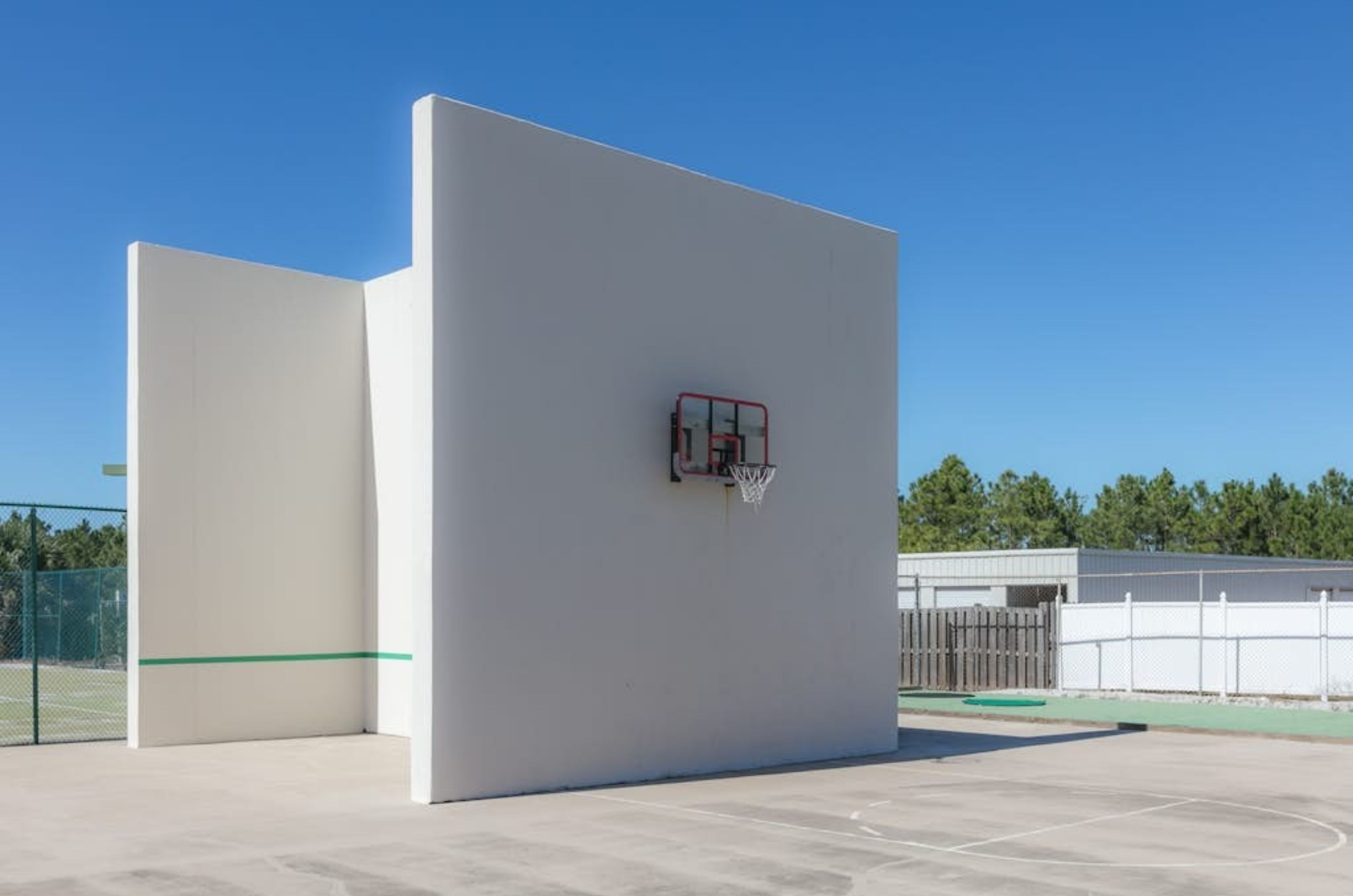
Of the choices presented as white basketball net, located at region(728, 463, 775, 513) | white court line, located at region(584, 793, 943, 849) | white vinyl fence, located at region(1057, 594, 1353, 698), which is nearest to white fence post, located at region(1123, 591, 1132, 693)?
white vinyl fence, located at region(1057, 594, 1353, 698)

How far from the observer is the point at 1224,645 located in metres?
25.4

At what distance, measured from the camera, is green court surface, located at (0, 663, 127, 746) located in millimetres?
18250

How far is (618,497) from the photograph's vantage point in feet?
46.2

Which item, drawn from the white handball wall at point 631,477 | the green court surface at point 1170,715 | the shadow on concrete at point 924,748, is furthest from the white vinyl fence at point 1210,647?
the white handball wall at point 631,477

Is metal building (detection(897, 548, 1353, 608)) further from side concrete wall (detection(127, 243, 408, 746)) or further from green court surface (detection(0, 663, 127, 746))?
green court surface (detection(0, 663, 127, 746))

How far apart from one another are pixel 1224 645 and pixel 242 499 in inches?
703

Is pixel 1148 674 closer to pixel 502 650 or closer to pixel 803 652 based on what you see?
pixel 803 652

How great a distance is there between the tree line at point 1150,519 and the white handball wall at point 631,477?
48.7m

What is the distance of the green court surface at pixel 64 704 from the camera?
18250mm

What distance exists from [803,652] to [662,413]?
3457mm

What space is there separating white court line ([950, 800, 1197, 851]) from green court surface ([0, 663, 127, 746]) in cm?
1179

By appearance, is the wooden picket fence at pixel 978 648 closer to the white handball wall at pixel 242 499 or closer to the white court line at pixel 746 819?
the white handball wall at pixel 242 499

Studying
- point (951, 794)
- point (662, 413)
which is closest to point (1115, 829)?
point (951, 794)

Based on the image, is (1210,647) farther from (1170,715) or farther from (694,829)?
(694,829)
